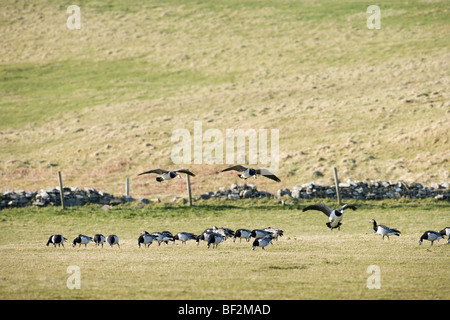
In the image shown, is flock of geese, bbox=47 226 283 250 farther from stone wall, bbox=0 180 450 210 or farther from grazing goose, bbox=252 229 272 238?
stone wall, bbox=0 180 450 210

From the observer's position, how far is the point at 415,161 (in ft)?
144

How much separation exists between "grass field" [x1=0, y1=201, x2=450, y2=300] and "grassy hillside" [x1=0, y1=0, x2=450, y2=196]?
12595mm

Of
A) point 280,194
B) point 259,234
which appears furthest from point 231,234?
point 280,194

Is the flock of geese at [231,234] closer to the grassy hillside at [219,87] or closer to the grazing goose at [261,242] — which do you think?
the grazing goose at [261,242]

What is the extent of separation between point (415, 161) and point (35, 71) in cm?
6125

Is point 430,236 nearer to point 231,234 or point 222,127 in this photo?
point 231,234

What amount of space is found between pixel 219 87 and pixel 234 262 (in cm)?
5735

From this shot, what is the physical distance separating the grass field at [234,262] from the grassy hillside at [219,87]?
12595mm

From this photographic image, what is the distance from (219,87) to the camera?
240 ft

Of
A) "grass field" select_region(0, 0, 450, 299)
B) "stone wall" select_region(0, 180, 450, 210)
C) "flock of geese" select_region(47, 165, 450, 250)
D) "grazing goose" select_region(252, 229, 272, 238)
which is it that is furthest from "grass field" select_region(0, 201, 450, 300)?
"stone wall" select_region(0, 180, 450, 210)

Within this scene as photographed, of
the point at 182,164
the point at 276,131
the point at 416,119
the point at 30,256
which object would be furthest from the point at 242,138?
the point at 30,256

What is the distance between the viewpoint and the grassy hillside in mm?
47969

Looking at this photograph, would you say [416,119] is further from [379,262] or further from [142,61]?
[142,61]

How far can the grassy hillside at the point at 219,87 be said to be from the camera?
157 feet
